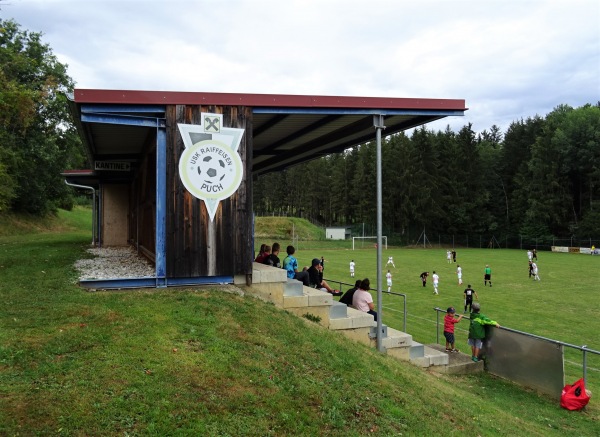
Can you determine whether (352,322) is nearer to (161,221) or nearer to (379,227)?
(379,227)

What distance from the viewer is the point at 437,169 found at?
75938 mm

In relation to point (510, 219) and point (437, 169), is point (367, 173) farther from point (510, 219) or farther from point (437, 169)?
point (510, 219)

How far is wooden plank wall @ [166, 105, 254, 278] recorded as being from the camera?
859 centimetres

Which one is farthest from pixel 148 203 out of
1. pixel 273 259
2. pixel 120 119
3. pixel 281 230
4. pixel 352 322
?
pixel 281 230

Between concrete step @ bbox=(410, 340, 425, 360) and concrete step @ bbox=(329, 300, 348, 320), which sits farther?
concrete step @ bbox=(410, 340, 425, 360)

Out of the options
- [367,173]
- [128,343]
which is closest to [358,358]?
[128,343]

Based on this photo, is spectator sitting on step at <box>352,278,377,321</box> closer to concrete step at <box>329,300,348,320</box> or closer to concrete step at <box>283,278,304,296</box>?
concrete step at <box>329,300,348,320</box>

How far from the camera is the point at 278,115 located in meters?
10.0

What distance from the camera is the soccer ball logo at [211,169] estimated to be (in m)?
8.76

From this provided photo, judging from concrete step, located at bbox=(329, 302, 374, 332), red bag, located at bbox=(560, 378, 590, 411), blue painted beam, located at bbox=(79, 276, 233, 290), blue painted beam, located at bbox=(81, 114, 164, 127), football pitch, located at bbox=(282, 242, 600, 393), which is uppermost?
blue painted beam, located at bbox=(81, 114, 164, 127)

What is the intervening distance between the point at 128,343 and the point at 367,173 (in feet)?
272

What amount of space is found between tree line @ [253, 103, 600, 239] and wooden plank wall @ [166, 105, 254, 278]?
67.7 meters

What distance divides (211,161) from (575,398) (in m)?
8.44

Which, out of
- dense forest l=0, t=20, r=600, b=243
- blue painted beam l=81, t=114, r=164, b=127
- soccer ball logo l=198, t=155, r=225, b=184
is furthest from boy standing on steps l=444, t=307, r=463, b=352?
dense forest l=0, t=20, r=600, b=243
